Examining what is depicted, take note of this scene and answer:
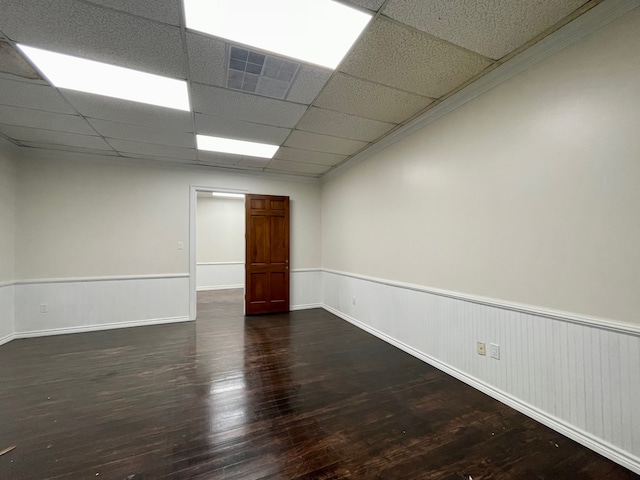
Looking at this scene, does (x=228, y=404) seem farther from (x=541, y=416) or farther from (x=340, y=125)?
(x=340, y=125)

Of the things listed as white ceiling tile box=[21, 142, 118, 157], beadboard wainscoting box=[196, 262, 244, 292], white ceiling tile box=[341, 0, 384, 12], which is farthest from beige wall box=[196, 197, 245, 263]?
white ceiling tile box=[341, 0, 384, 12]

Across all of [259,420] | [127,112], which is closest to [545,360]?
[259,420]

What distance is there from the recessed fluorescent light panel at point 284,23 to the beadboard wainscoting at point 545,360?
7.80 feet

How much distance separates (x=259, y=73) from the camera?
7.02 ft

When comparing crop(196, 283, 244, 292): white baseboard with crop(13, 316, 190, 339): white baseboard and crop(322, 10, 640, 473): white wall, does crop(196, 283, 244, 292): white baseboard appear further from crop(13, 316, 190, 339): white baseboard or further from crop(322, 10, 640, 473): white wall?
crop(322, 10, 640, 473): white wall

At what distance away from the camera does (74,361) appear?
2.96 meters

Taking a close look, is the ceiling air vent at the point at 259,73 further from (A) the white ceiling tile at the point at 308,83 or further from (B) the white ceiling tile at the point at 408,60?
(B) the white ceiling tile at the point at 408,60

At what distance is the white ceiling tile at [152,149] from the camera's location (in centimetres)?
359

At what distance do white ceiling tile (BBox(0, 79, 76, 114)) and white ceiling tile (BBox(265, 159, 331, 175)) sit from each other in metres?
2.53

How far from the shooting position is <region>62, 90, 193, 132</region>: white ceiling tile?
2.49 meters

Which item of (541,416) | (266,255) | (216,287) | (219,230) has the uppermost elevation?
(219,230)

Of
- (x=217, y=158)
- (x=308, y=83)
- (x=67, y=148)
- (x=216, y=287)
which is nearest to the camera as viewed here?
(x=308, y=83)

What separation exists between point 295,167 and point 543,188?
3.63 meters

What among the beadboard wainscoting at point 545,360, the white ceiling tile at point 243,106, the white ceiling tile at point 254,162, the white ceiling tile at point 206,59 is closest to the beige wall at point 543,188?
the beadboard wainscoting at point 545,360
